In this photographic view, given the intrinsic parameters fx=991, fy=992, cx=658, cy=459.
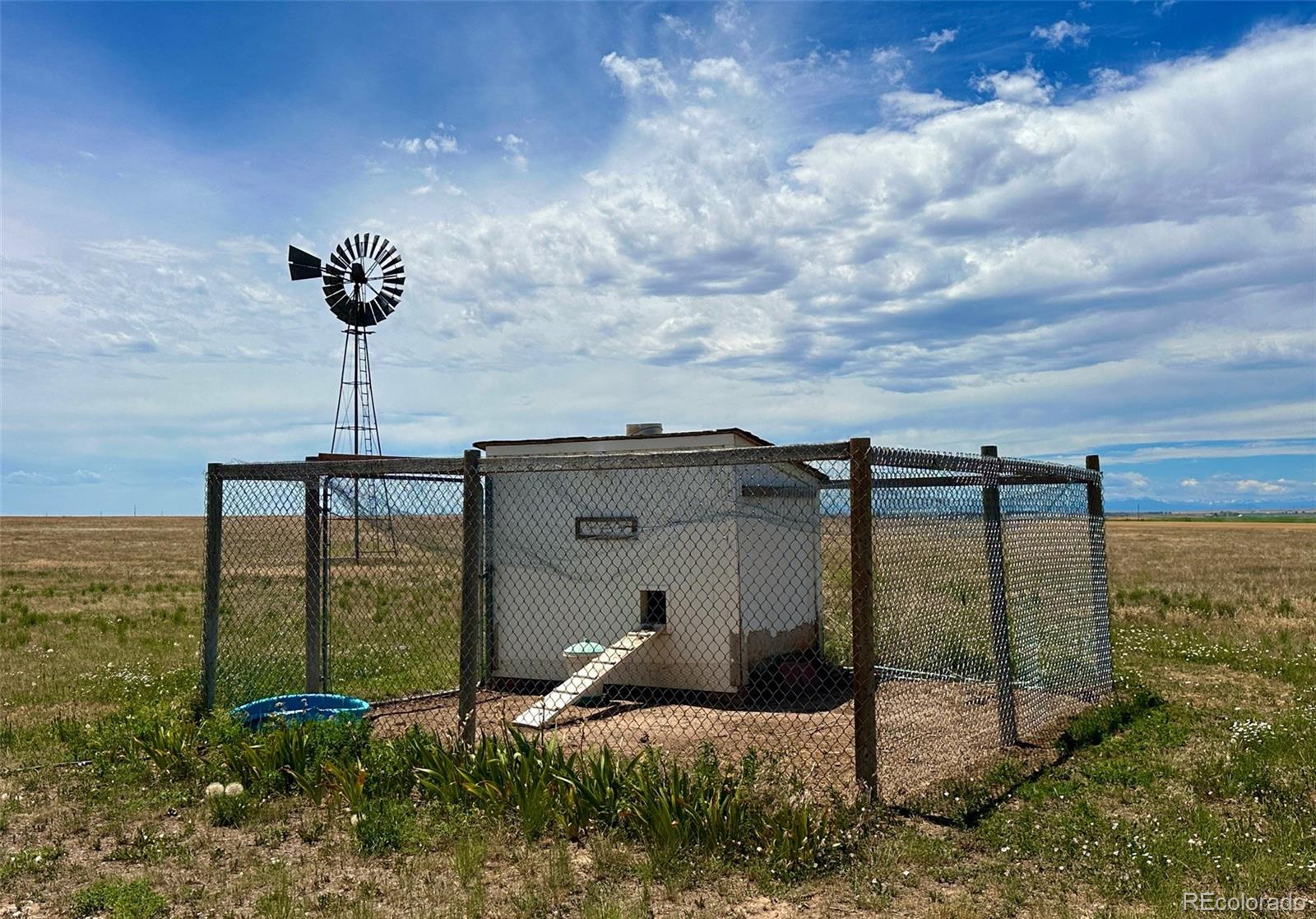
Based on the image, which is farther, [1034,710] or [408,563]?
[408,563]

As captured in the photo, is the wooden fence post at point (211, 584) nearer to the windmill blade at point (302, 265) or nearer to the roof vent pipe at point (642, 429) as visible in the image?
the roof vent pipe at point (642, 429)

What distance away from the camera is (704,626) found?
9398 millimetres

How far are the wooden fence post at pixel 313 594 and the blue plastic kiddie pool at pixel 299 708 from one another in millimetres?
560

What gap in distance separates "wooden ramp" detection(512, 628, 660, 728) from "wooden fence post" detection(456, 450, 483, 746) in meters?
1.17

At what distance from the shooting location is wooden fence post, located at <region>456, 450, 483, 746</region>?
6.64 m

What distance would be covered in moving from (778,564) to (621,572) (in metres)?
1.59

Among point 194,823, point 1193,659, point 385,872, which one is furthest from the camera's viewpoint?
point 1193,659

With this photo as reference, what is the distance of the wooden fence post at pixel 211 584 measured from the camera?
322 inches

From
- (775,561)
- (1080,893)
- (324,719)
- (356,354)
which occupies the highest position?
(356,354)

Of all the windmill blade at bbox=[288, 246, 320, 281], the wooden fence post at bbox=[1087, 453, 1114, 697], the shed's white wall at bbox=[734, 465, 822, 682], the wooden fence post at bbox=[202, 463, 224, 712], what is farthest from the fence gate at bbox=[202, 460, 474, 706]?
the windmill blade at bbox=[288, 246, 320, 281]

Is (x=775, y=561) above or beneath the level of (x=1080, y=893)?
above

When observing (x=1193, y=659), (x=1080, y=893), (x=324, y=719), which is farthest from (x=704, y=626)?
(x=1193, y=659)

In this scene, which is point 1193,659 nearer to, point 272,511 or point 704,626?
point 704,626

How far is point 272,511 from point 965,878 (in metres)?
5.96
